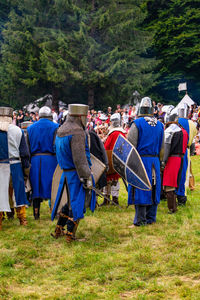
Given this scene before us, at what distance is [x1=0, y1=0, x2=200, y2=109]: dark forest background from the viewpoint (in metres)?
30.3

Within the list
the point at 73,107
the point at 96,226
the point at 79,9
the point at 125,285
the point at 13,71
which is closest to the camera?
the point at 125,285

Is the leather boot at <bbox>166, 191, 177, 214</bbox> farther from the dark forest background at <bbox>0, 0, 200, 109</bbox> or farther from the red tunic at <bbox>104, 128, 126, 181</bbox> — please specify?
the dark forest background at <bbox>0, 0, 200, 109</bbox>

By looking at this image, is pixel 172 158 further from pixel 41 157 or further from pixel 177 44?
pixel 177 44

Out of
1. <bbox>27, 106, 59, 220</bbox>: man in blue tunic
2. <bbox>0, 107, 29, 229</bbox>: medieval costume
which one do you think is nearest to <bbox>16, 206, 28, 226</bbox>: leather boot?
<bbox>0, 107, 29, 229</bbox>: medieval costume

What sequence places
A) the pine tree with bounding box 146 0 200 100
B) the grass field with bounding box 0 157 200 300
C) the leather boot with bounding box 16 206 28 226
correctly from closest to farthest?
the grass field with bounding box 0 157 200 300 → the leather boot with bounding box 16 206 28 226 → the pine tree with bounding box 146 0 200 100

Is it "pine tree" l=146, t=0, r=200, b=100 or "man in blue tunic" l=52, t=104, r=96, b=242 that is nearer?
"man in blue tunic" l=52, t=104, r=96, b=242

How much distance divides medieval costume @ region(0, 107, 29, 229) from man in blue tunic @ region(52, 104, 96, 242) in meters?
0.96

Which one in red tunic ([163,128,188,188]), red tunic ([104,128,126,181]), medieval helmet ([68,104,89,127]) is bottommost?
red tunic ([163,128,188,188])

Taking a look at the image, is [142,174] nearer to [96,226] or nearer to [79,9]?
[96,226]

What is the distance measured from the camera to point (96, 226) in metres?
6.46

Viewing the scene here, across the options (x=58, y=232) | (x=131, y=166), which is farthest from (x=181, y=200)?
(x=58, y=232)

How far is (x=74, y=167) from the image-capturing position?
214 inches

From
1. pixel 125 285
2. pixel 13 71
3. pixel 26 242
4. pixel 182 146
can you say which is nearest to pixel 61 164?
pixel 26 242

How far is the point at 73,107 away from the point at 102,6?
2771 cm
